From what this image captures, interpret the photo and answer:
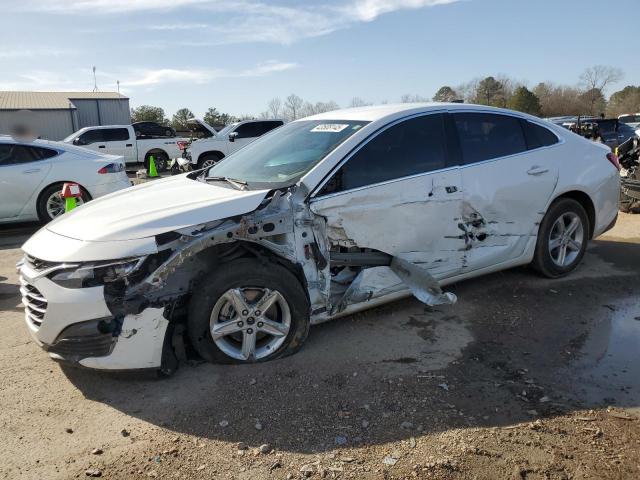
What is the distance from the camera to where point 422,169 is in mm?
4246

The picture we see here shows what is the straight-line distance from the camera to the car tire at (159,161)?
66.2 feet

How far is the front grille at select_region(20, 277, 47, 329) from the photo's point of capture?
328cm

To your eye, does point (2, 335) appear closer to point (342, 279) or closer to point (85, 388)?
point (85, 388)

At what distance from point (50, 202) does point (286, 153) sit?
230 inches

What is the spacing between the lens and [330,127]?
14.5 feet

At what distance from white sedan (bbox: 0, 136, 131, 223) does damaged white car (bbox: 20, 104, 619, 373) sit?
15.1ft

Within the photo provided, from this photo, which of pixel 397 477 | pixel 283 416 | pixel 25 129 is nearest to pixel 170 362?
pixel 283 416

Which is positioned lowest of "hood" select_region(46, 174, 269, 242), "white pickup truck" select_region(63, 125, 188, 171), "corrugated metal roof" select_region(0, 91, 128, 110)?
"hood" select_region(46, 174, 269, 242)

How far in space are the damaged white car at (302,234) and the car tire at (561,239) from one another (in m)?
0.02

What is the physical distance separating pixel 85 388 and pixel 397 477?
6.98 feet

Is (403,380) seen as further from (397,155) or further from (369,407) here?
(397,155)

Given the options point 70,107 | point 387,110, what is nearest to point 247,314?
point 387,110

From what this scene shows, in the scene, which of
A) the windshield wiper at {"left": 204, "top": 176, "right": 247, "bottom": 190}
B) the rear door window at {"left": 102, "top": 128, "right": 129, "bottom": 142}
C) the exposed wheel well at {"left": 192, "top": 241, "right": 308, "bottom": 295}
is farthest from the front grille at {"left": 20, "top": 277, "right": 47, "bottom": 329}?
the rear door window at {"left": 102, "top": 128, "right": 129, "bottom": 142}

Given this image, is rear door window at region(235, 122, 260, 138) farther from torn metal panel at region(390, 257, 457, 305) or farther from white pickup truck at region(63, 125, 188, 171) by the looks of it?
torn metal panel at region(390, 257, 457, 305)
